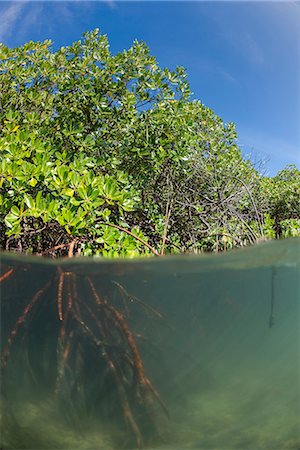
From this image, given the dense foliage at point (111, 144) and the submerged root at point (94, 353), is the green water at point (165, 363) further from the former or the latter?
the dense foliage at point (111, 144)

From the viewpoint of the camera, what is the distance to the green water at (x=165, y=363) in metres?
5.47

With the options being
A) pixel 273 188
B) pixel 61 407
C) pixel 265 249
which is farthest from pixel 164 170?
pixel 273 188

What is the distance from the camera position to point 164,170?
829 cm

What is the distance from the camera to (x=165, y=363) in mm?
6758

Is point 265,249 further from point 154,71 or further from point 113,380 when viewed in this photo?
point 154,71

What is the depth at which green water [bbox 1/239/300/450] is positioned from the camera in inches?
215

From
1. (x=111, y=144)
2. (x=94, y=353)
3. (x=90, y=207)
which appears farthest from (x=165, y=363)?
(x=111, y=144)

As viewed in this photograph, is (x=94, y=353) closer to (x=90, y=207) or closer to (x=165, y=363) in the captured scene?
(x=165, y=363)

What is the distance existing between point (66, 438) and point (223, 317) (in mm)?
5362

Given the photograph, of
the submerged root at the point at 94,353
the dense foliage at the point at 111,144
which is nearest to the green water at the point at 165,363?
the submerged root at the point at 94,353

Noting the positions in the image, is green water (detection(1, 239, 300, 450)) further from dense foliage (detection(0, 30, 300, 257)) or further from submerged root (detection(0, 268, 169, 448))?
dense foliage (detection(0, 30, 300, 257))

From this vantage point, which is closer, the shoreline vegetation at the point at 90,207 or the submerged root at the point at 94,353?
the shoreline vegetation at the point at 90,207

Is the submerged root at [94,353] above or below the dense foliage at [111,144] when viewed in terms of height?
below

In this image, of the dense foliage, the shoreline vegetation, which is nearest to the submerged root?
the shoreline vegetation
